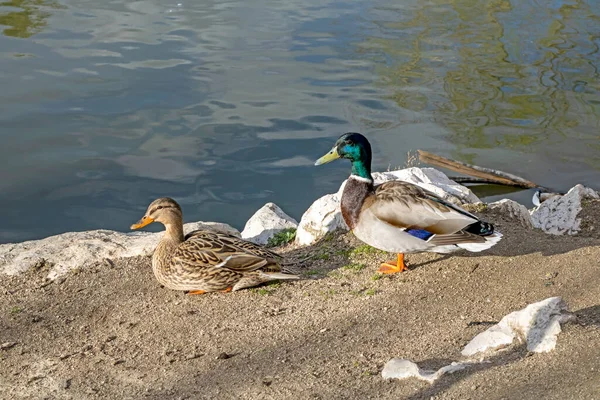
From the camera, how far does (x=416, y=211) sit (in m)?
5.61

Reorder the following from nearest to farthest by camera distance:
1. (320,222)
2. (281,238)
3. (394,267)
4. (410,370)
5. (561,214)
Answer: (410,370) → (394,267) → (320,222) → (281,238) → (561,214)

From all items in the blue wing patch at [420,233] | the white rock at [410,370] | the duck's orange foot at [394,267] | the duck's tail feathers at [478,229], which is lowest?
the duck's orange foot at [394,267]

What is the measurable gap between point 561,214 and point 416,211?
2700mm

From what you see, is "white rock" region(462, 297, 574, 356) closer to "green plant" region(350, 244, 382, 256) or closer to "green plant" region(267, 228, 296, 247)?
"green plant" region(350, 244, 382, 256)

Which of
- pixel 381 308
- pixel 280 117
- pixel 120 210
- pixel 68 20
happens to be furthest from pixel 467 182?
pixel 68 20

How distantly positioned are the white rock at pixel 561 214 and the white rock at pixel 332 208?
82 cm

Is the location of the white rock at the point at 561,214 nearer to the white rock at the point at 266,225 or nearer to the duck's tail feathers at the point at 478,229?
the duck's tail feathers at the point at 478,229

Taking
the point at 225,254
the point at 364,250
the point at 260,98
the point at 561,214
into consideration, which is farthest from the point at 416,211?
the point at 260,98

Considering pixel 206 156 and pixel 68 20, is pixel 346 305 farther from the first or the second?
pixel 68 20

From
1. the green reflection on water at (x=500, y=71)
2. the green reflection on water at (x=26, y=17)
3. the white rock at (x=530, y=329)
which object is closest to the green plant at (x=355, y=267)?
the white rock at (x=530, y=329)

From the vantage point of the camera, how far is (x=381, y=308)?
17.3 ft

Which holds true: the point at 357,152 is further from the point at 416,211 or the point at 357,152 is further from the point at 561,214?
the point at 561,214

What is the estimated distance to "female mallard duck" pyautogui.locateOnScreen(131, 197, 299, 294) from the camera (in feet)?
18.3

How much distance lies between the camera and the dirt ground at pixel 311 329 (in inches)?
164
